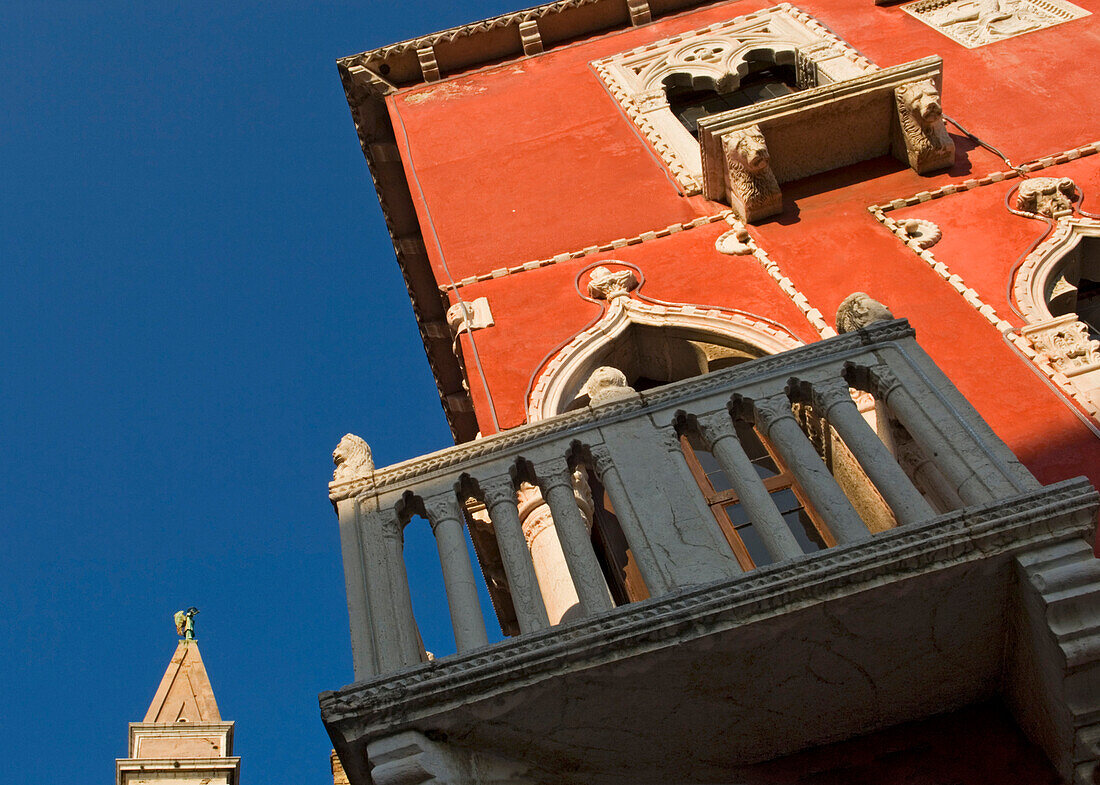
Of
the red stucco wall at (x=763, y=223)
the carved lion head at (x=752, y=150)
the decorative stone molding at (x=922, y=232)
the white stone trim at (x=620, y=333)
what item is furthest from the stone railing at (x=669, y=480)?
the carved lion head at (x=752, y=150)

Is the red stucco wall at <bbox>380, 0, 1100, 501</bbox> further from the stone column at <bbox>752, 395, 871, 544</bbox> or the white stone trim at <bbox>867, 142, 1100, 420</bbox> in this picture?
the stone column at <bbox>752, 395, 871, 544</bbox>

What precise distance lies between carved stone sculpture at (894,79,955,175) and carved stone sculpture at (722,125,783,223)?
3.15 ft

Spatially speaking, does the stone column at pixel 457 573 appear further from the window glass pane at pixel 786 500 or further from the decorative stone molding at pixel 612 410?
the window glass pane at pixel 786 500

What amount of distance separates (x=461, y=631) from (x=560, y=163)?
241 inches

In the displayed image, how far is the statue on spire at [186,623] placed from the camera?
348 inches

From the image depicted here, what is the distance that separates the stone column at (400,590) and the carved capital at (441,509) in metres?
0.14

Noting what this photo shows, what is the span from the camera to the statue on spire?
8836mm

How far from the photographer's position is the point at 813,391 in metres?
5.47

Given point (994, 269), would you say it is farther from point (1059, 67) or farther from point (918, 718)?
point (918, 718)

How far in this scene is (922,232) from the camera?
830 centimetres

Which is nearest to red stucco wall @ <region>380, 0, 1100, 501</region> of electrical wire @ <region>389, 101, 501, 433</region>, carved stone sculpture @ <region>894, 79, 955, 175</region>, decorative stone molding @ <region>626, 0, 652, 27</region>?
electrical wire @ <region>389, 101, 501, 433</region>

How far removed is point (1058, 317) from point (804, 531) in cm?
193

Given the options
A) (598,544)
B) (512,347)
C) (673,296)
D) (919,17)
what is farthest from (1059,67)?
(598,544)

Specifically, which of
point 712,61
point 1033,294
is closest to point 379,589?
point 1033,294
